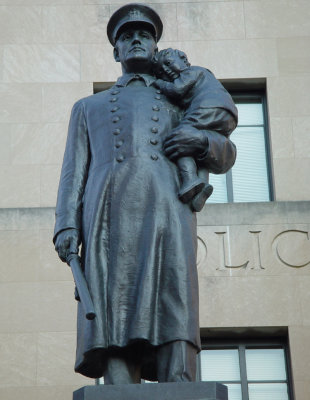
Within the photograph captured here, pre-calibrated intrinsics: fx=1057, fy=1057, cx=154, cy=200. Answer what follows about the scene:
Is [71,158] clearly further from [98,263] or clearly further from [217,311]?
[217,311]

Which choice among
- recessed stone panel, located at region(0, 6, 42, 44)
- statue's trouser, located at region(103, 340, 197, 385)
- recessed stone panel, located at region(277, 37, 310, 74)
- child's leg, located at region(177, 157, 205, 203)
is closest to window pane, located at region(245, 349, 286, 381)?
recessed stone panel, located at region(277, 37, 310, 74)

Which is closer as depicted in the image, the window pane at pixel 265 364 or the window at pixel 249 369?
the window at pixel 249 369

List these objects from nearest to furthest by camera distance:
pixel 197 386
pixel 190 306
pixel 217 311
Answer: pixel 197 386
pixel 190 306
pixel 217 311

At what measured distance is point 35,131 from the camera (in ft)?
52.5

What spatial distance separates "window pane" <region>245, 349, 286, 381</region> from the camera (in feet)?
47.2

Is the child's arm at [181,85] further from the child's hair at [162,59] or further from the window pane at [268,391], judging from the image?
the window pane at [268,391]

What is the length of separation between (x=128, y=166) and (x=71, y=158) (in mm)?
573

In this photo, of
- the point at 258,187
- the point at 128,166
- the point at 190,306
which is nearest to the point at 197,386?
the point at 190,306

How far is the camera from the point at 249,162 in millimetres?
16328

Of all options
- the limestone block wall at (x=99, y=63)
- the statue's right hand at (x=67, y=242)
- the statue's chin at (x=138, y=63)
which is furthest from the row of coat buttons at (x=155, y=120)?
the limestone block wall at (x=99, y=63)

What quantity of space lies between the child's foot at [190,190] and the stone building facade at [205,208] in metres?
6.88

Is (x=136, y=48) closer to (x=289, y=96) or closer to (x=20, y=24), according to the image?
(x=289, y=96)

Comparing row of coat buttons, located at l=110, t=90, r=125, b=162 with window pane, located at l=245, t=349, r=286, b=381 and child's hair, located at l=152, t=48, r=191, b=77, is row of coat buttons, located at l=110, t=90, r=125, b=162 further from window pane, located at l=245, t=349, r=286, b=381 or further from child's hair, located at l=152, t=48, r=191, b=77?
window pane, located at l=245, t=349, r=286, b=381

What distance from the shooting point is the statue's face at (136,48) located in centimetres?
819
